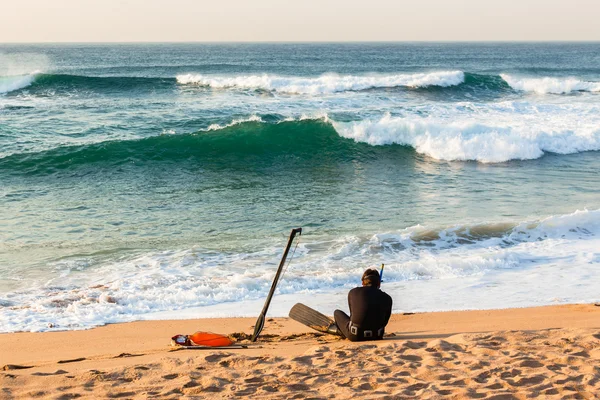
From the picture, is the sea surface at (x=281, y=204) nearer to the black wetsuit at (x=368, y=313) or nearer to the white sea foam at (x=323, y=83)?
the black wetsuit at (x=368, y=313)

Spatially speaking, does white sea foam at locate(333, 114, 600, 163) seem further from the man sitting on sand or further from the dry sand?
the man sitting on sand

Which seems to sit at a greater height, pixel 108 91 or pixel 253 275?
pixel 108 91

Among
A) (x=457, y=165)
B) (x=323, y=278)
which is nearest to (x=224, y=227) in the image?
(x=323, y=278)

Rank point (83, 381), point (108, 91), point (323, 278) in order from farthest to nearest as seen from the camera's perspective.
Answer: point (108, 91) → point (323, 278) → point (83, 381)

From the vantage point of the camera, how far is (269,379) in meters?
4.73

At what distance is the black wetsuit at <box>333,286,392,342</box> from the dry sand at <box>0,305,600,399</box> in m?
0.15

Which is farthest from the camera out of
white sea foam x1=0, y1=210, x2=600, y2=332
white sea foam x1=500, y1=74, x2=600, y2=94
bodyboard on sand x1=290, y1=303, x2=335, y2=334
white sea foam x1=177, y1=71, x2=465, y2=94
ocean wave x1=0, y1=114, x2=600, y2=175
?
white sea foam x1=500, y1=74, x2=600, y2=94

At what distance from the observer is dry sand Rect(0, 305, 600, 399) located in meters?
4.51

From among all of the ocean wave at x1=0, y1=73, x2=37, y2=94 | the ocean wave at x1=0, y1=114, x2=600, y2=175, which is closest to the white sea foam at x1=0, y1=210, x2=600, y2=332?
the ocean wave at x1=0, y1=114, x2=600, y2=175

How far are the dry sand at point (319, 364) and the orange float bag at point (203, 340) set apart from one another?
106mm

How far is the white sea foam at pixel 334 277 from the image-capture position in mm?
7266

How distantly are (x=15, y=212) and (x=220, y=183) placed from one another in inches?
177

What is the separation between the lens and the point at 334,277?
322 inches

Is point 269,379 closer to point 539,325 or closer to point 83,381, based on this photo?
point 83,381
